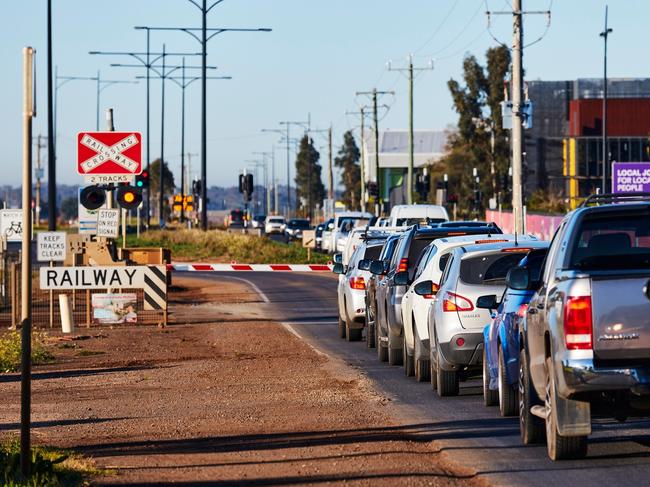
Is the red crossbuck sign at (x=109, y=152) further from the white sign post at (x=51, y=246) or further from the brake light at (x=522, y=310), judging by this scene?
the brake light at (x=522, y=310)

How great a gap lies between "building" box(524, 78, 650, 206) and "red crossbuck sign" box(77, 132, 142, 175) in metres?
75.9

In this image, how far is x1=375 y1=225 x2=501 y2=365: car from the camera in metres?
19.1

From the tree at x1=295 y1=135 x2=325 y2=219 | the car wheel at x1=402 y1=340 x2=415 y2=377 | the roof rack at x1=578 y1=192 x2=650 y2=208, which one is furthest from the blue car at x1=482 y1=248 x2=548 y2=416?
the tree at x1=295 y1=135 x2=325 y2=219

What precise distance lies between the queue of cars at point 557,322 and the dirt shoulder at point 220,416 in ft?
2.94

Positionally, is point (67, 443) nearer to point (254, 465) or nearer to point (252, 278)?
point (254, 465)

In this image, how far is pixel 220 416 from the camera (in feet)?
46.1

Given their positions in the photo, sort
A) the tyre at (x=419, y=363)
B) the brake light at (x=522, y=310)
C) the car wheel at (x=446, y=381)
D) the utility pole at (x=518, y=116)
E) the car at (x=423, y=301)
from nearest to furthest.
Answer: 1. the brake light at (x=522, y=310)
2. the car wheel at (x=446, y=381)
3. the car at (x=423, y=301)
4. the tyre at (x=419, y=363)
5. the utility pole at (x=518, y=116)

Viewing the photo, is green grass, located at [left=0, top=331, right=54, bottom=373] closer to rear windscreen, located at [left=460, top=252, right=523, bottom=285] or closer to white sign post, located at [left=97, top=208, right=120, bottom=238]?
rear windscreen, located at [left=460, top=252, right=523, bottom=285]

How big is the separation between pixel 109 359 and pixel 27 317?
1207 cm

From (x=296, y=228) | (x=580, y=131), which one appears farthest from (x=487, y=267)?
(x=580, y=131)

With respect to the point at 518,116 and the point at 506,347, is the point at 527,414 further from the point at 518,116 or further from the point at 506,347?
the point at 518,116

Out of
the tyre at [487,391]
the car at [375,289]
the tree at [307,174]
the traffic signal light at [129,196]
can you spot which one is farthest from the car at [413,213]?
the tree at [307,174]

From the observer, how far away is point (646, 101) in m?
111

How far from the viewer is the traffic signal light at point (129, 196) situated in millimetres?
30875
